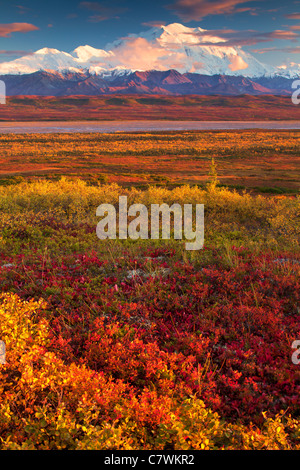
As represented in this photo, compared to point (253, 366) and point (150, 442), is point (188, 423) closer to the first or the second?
point (150, 442)

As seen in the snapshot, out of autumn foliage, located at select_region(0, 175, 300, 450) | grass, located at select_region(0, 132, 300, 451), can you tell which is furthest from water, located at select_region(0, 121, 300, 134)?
autumn foliage, located at select_region(0, 175, 300, 450)

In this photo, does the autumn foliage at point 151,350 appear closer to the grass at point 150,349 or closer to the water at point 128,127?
the grass at point 150,349

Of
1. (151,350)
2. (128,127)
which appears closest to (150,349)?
(151,350)

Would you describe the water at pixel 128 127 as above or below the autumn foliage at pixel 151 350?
above

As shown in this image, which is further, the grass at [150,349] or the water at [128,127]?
the water at [128,127]

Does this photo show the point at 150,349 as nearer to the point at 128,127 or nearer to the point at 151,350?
the point at 151,350

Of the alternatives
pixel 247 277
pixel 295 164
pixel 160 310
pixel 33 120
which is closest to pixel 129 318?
pixel 160 310

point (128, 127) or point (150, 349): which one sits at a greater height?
point (128, 127)

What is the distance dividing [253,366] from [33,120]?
16731cm

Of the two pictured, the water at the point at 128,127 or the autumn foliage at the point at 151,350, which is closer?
the autumn foliage at the point at 151,350

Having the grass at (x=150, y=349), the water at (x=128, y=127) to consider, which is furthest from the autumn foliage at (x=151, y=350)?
the water at (x=128, y=127)

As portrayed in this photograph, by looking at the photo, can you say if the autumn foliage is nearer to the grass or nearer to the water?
the grass
